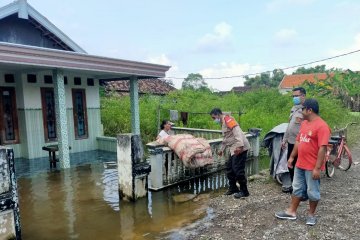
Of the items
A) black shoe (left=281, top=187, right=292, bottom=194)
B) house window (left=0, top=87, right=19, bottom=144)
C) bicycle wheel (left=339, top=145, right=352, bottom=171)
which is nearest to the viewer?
black shoe (left=281, top=187, right=292, bottom=194)

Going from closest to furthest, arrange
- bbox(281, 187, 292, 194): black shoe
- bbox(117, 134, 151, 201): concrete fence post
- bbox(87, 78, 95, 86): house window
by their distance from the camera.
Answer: bbox(117, 134, 151, 201): concrete fence post < bbox(281, 187, 292, 194): black shoe < bbox(87, 78, 95, 86): house window

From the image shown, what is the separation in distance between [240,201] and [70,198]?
3.29 m

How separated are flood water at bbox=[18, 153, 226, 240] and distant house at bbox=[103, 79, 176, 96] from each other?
12.3 m

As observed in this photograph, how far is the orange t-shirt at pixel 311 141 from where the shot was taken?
4.06 metres

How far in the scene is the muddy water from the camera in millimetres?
4578

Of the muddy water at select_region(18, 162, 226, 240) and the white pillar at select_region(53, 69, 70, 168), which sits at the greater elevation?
the white pillar at select_region(53, 69, 70, 168)

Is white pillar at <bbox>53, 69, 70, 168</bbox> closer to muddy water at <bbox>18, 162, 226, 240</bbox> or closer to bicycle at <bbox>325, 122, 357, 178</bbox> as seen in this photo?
muddy water at <bbox>18, 162, 226, 240</bbox>

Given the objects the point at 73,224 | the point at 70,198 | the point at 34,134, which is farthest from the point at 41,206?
the point at 34,134

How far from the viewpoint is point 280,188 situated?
20.3 ft

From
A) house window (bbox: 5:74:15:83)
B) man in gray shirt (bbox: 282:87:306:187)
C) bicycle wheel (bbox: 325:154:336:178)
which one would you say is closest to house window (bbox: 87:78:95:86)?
house window (bbox: 5:74:15:83)

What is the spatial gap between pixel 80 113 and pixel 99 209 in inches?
245

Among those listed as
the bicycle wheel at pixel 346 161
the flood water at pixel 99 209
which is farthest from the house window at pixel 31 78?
the bicycle wheel at pixel 346 161

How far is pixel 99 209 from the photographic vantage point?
17.9ft

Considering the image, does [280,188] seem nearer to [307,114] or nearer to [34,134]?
[307,114]
